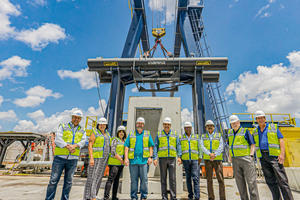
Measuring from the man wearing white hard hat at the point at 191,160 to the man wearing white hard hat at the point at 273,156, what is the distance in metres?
1.30

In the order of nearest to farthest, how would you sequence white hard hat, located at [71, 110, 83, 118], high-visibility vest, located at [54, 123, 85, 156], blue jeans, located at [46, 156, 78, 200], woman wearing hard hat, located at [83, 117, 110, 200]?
1. blue jeans, located at [46, 156, 78, 200]
2. high-visibility vest, located at [54, 123, 85, 156]
3. woman wearing hard hat, located at [83, 117, 110, 200]
4. white hard hat, located at [71, 110, 83, 118]

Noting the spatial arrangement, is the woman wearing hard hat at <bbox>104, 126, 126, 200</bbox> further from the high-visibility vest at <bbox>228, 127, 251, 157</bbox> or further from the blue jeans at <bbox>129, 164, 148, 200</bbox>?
the high-visibility vest at <bbox>228, 127, 251, 157</bbox>

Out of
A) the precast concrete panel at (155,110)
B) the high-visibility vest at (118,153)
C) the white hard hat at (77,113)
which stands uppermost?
the precast concrete panel at (155,110)

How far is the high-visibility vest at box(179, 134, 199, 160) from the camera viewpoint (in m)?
4.16

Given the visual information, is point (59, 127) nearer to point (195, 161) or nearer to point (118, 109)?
point (195, 161)

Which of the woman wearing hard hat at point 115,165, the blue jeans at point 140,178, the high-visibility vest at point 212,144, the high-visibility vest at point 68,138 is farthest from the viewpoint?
the high-visibility vest at point 212,144

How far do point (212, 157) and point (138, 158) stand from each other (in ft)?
5.47

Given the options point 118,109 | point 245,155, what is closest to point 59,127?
point 245,155

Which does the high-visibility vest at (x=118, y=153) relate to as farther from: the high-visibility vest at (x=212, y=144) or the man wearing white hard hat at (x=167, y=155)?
the high-visibility vest at (x=212, y=144)

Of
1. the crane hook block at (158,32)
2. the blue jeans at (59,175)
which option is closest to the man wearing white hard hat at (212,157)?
the blue jeans at (59,175)

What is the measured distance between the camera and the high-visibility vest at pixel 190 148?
416 centimetres

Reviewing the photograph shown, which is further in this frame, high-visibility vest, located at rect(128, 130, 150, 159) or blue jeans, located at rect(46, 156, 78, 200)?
high-visibility vest, located at rect(128, 130, 150, 159)

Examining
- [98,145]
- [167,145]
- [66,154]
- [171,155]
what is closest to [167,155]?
[171,155]

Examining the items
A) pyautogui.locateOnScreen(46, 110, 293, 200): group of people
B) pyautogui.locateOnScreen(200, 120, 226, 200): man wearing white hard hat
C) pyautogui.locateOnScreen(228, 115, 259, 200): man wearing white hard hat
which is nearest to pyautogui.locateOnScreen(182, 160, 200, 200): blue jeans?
pyautogui.locateOnScreen(46, 110, 293, 200): group of people
